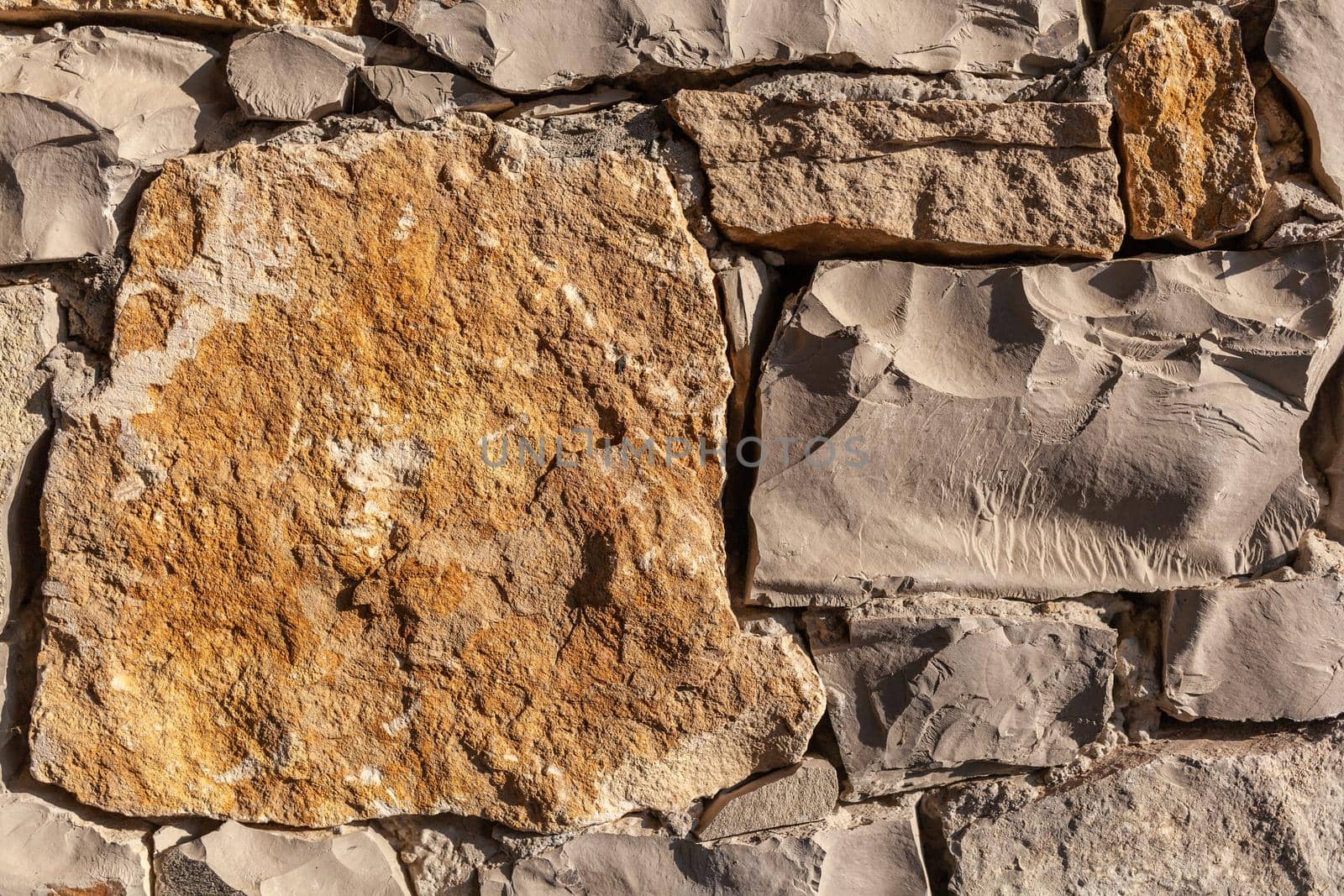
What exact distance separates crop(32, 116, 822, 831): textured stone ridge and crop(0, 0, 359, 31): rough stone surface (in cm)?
17

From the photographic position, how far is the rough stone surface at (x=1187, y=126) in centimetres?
119

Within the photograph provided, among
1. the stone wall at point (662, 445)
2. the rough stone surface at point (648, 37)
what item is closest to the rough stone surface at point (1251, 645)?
the stone wall at point (662, 445)

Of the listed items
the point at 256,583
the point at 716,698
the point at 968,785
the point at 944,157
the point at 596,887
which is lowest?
the point at 596,887

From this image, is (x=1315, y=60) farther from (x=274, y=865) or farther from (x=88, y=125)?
(x=274, y=865)

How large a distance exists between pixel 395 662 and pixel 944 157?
2.98 ft

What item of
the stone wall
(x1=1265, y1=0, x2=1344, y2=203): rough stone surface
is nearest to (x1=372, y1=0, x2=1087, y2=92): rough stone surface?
the stone wall

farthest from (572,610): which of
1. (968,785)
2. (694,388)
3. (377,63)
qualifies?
(377,63)

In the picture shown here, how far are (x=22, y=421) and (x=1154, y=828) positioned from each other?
1.49 m

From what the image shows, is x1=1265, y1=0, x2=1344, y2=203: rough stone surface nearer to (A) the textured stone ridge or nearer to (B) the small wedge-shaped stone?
(A) the textured stone ridge

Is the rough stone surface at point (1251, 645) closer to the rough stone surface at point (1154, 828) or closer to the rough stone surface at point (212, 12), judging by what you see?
the rough stone surface at point (1154, 828)

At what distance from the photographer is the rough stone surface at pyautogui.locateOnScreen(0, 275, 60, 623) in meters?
1.11

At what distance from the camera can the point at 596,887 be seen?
3.76 feet

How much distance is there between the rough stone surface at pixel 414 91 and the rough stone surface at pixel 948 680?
78 centimetres

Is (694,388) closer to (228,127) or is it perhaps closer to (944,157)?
(944,157)
